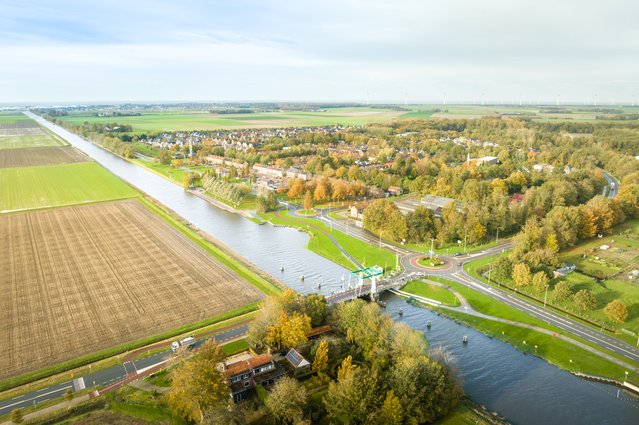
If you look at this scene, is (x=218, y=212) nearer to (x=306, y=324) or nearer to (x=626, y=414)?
(x=306, y=324)

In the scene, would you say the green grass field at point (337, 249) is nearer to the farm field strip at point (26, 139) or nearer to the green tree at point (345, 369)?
the green tree at point (345, 369)

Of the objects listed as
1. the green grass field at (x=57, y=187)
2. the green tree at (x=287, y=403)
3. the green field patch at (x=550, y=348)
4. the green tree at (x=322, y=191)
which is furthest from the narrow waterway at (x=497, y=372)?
the green grass field at (x=57, y=187)

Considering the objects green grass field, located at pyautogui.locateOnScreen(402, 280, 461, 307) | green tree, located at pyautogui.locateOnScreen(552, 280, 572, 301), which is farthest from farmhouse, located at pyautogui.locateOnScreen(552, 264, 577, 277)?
green grass field, located at pyautogui.locateOnScreen(402, 280, 461, 307)

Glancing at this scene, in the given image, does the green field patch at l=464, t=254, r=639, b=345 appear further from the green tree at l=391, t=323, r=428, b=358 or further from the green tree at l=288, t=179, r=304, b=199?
the green tree at l=288, t=179, r=304, b=199

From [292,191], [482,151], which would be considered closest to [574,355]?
[292,191]

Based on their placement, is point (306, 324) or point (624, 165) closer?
point (306, 324)
